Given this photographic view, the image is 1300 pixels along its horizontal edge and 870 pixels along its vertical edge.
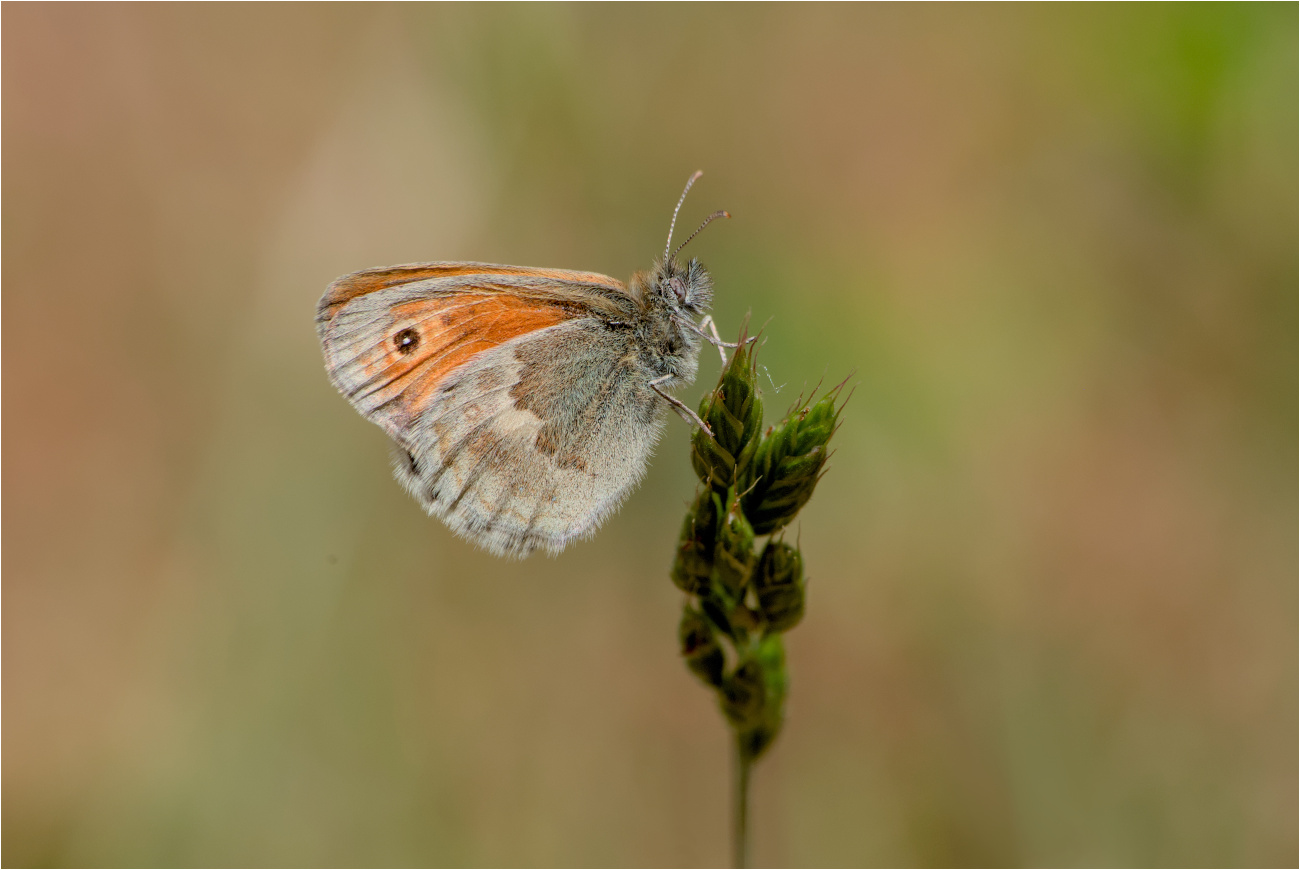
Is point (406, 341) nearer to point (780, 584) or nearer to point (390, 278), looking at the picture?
point (390, 278)

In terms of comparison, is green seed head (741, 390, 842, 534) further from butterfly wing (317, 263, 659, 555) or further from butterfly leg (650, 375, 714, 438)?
butterfly wing (317, 263, 659, 555)

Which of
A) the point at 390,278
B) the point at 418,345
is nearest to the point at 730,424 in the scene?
the point at 418,345

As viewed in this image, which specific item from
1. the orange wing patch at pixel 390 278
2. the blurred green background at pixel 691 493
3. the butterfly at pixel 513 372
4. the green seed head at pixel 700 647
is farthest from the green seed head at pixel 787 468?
the blurred green background at pixel 691 493

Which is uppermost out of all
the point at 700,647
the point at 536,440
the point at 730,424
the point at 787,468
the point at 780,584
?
the point at 536,440

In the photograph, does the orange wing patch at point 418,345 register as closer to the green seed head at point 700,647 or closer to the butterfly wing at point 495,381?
the butterfly wing at point 495,381

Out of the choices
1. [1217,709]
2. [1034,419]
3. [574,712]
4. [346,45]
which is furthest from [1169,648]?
[346,45]

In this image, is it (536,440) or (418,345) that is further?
(418,345)
